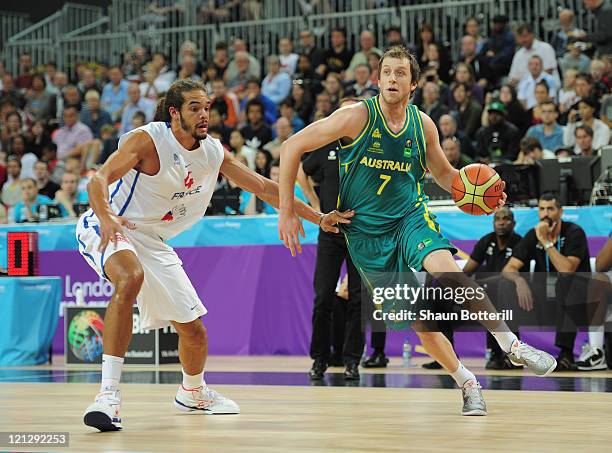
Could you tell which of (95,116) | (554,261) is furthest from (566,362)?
(95,116)

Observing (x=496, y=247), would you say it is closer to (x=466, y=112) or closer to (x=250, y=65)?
(x=466, y=112)

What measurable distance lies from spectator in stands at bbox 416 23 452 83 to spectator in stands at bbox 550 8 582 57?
5.34 feet

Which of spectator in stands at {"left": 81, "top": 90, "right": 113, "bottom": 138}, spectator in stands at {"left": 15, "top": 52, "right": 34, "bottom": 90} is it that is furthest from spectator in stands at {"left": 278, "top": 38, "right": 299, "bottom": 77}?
spectator in stands at {"left": 15, "top": 52, "right": 34, "bottom": 90}

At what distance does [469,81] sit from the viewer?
1450cm

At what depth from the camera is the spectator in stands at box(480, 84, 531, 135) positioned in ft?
45.3

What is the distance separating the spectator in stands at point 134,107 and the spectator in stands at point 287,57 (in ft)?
7.63

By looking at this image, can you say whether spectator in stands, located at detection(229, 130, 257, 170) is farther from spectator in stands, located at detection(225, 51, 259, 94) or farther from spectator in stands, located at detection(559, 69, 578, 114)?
spectator in stands, located at detection(559, 69, 578, 114)

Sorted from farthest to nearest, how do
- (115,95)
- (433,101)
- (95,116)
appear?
(115,95), (95,116), (433,101)

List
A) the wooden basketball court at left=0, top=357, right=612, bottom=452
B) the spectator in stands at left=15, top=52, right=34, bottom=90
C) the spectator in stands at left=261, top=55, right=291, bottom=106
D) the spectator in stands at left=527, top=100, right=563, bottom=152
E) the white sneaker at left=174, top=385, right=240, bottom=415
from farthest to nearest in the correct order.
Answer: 1. the spectator in stands at left=15, top=52, right=34, bottom=90
2. the spectator in stands at left=261, top=55, right=291, bottom=106
3. the spectator in stands at left=527, top=100, right=563, bottom=152
4. the white sneaker at left=174, top=385, right=240, bottom=415
5. the wooden basketball court at left=0, top=357, right=612, bottom=452

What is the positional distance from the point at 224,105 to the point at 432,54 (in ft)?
11.0

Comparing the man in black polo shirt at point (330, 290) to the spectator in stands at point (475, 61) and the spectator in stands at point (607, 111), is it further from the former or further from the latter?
the spectator in stands at point (475, 61)

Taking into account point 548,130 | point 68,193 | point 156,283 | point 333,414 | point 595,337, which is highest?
point 548,130

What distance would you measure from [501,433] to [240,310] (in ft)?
23.2

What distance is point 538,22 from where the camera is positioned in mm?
16781
